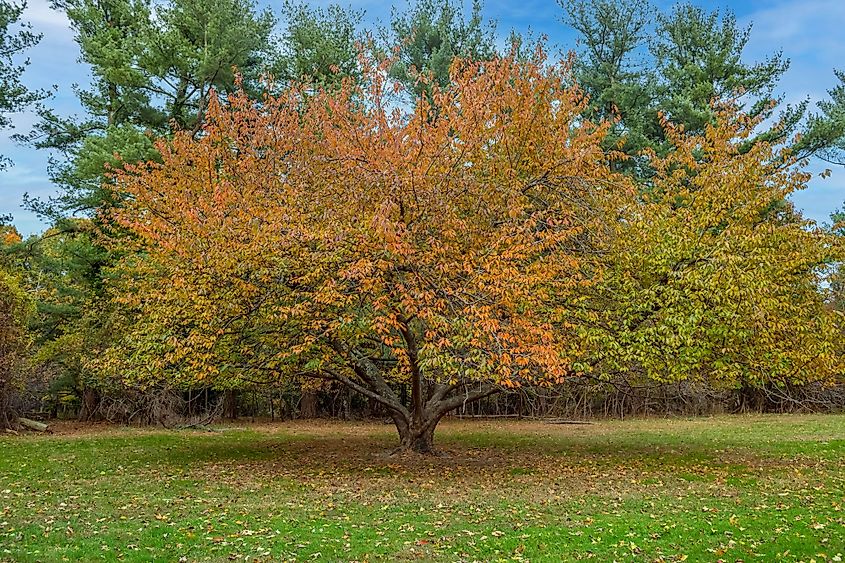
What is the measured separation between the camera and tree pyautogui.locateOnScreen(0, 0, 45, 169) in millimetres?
19806

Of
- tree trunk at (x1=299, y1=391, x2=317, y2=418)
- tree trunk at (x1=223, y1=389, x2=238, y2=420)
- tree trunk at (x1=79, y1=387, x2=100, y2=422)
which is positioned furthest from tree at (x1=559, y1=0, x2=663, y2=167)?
tree trunk at (x1=79, y1=387, x2=100, y2=422)

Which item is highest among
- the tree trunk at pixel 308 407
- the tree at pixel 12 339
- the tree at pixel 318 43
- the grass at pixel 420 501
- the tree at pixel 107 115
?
the tree at pixel 318 43

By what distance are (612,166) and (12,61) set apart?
22251 mm

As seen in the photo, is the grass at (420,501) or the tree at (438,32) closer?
the grass at (420,501)

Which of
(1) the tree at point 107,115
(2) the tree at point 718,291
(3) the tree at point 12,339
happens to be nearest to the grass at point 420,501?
(3) the tree at point 12,339

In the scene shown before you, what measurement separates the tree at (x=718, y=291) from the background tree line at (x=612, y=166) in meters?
0.04

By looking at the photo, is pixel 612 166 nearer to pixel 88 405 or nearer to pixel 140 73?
pixel 140 73

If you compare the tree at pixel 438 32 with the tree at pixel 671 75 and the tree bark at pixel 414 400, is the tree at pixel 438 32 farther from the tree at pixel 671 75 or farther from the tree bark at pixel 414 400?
the tree bark at pixel 414 400

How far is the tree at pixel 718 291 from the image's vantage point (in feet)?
36.3

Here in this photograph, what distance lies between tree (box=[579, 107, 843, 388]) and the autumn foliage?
0.04 meters

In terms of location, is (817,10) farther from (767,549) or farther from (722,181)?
(767,549)

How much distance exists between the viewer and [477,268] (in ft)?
35.2

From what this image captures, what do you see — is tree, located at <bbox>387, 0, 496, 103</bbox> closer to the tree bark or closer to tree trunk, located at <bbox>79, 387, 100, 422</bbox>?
the tree bark

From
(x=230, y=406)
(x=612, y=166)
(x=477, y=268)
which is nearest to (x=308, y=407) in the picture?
(x=230, y=406)
